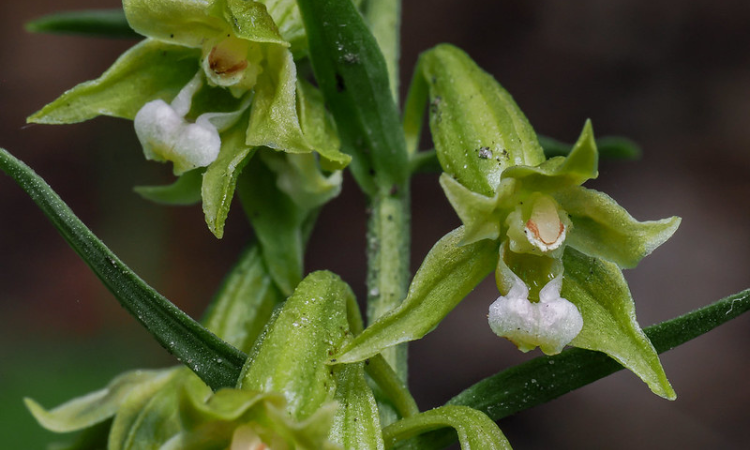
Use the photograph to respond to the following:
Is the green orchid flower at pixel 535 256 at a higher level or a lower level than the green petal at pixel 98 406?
higher

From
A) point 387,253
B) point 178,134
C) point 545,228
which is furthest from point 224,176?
point 545,228

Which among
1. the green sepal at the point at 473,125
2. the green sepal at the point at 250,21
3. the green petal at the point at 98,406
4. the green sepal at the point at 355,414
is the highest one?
the green sepal at the point at 250,21

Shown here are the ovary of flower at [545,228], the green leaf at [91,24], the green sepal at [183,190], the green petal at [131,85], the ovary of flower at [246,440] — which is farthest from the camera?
the green leaf at [91,24]

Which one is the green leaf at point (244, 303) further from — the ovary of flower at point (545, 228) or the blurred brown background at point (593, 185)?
the blurred brown background at point (593, 185)

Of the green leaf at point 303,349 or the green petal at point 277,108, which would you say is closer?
the green leaf at point 303,349

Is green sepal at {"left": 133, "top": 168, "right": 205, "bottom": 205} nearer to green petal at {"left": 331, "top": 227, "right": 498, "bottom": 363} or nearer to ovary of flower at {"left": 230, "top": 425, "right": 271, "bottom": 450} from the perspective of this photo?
green petal at {"left": 331, "top": 227, "right": 498, "bottom": 363}

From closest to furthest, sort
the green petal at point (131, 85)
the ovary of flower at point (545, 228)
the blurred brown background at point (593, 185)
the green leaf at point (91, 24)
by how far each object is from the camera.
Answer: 1. the ovary of flower at point (545, 228)
2. the green petal at point (131, 85)
3. the green leaf at point (91, 24)
4. the blurred brown background at point (593, 185)

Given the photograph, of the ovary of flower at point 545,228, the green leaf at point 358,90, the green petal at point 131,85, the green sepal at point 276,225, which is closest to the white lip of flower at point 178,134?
the green petal at point 131,85
